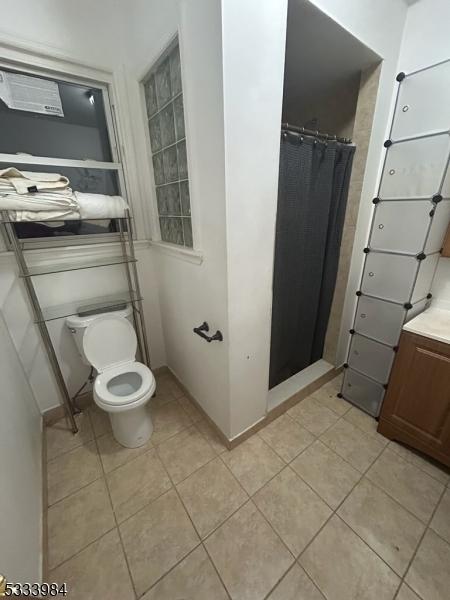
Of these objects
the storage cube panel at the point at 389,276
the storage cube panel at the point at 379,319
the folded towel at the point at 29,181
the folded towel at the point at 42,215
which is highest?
the folded towel at the point at 29,181

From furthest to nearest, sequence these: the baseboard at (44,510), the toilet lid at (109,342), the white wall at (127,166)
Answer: the toilet lid at (109,342)
the white wall at (127,166)
the baseboard at (44,510)

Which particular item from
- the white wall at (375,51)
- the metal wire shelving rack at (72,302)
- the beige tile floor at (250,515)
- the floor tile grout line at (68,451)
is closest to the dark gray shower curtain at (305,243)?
the white wall at (375,51)

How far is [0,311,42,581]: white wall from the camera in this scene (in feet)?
2.68

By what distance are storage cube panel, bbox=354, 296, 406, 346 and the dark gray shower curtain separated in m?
0.32

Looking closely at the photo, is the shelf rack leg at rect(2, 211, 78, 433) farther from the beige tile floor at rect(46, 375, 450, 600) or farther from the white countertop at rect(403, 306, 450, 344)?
the white countertop at rect(403, 306, 450, 344)

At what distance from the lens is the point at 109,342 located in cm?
Answer: 166

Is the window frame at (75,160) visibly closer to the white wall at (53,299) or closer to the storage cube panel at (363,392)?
the white wall at (53,299)

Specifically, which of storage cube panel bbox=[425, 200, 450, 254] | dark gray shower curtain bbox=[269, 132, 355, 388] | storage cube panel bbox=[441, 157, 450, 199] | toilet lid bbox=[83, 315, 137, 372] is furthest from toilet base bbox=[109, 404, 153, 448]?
storage cube panel bbox=[441, 157, 450, 199]

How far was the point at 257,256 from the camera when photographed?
48.4 inches

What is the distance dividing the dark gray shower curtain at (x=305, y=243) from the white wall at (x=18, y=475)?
1.49m

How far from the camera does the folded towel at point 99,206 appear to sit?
137 centimetres

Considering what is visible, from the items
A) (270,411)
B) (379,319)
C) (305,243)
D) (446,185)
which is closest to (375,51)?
(446,185)

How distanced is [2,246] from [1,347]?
1.87 ft

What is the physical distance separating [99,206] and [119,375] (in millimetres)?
1101
